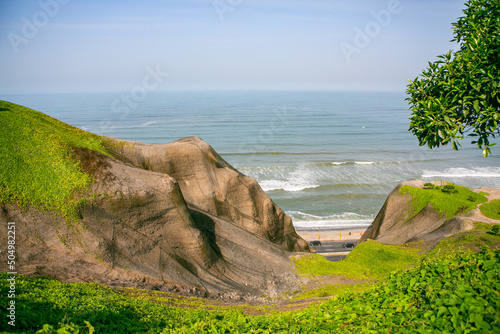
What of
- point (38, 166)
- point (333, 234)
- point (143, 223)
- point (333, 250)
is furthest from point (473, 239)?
point (38, 166)

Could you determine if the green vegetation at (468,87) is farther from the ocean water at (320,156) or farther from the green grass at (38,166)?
the ocean water at (320,156)

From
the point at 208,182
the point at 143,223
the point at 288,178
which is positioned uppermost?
the point at 208,182

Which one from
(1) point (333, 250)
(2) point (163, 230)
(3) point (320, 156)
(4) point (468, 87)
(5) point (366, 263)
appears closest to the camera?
(4) point (468, 87)

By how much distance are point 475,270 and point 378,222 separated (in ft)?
85.8

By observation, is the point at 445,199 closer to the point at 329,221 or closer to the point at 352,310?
the point at 329,221

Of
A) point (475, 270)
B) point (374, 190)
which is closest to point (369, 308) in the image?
point (475, 270)

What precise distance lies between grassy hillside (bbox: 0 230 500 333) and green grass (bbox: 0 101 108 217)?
498cm

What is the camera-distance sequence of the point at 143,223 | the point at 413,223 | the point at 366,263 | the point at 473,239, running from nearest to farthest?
the point at 143,223 < the point at 473,239 < the point at 366,263 < the point at 413,223

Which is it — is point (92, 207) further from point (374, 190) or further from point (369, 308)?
point (374, 190)

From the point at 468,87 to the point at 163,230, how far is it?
16345 millimetres

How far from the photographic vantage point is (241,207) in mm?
26922

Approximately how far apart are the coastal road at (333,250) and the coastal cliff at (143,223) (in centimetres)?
1437

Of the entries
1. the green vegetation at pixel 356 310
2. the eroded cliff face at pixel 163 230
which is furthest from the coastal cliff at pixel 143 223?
the green vegetation at pixel 356 310

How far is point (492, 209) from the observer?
91.7 ft
